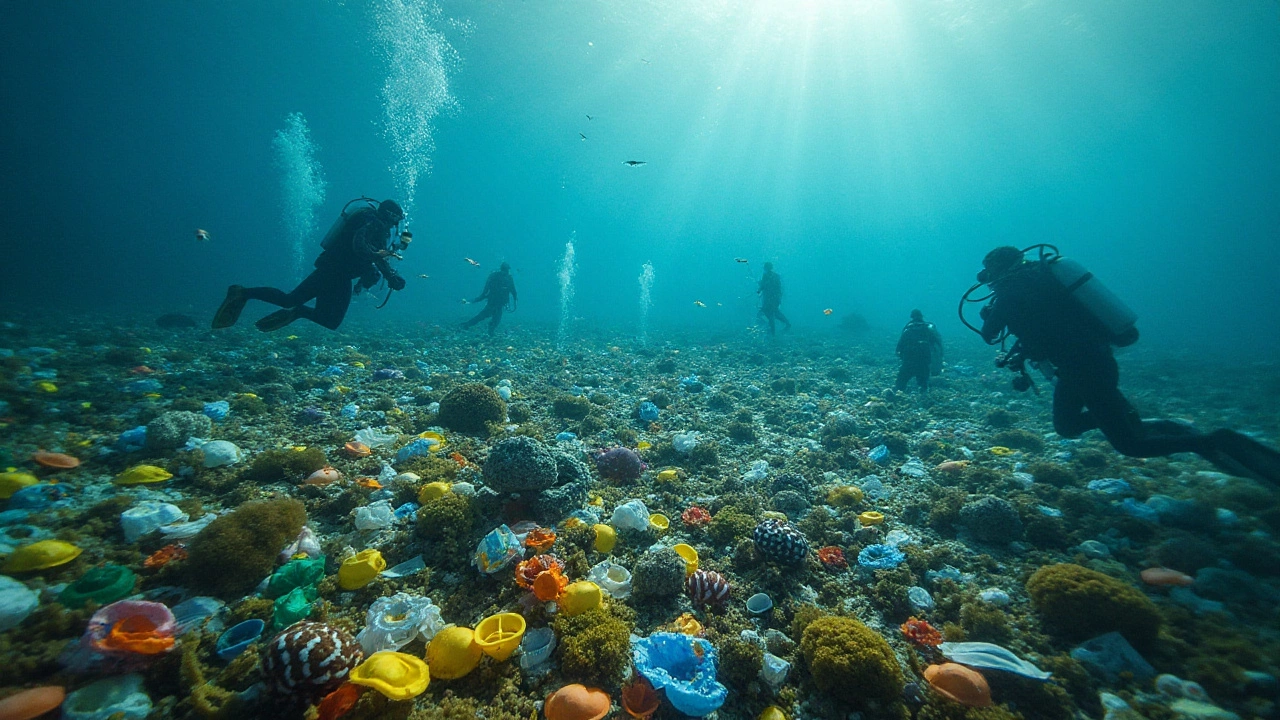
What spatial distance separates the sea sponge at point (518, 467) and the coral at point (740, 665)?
3.05 m

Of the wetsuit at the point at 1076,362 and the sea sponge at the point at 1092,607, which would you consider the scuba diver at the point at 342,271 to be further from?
the wetsuit at the point at 1076,362

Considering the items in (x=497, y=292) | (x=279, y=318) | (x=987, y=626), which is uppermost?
(x=497, y=292)

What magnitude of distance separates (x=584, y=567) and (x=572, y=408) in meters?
5.98

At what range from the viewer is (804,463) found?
27.6ft

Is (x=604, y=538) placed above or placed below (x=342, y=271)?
below

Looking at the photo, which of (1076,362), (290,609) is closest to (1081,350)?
(1076,362)

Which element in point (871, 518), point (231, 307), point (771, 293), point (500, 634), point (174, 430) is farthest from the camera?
point (771, 293)

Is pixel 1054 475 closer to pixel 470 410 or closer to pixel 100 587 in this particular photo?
pixel 470 410

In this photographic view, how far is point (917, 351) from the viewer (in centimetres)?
1391

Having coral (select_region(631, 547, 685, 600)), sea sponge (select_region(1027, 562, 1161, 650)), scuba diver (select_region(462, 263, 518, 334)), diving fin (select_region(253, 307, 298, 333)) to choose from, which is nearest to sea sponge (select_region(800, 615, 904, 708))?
coral (select_region(631, 547, 685, 600))

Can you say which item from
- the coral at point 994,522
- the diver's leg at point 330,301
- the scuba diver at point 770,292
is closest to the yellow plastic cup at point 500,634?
the coral at point 994,522

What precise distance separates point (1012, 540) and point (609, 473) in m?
6.12

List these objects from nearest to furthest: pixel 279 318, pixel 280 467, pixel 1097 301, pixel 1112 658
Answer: pixel 1112 658
pixel 280 467
pixel 1097 301
pixel 279 318

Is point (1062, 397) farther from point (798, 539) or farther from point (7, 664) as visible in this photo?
point (7, 664)
